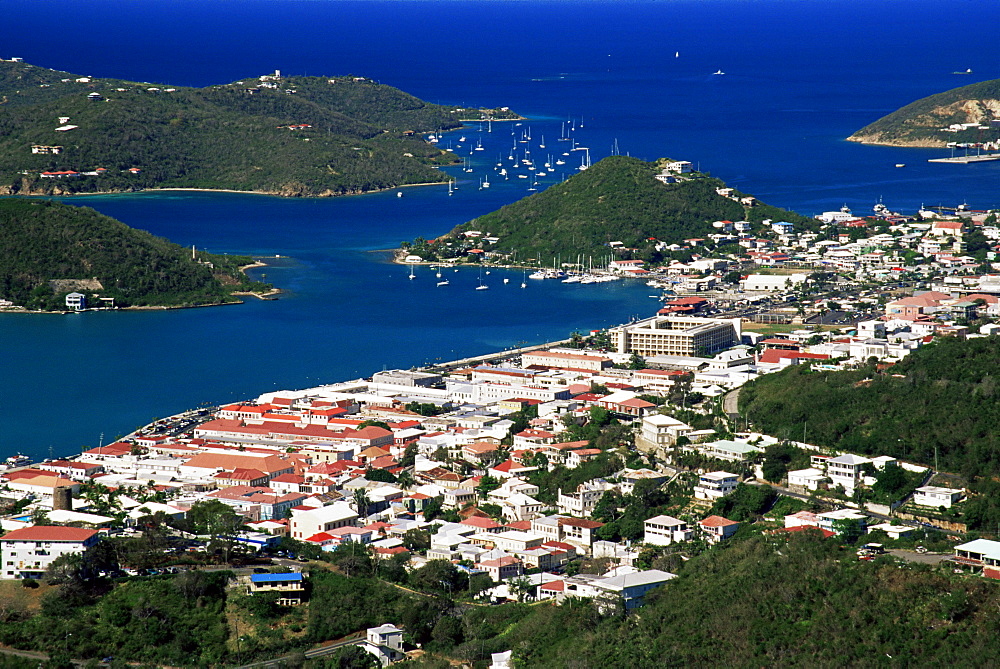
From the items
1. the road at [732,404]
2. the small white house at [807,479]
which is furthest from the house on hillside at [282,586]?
the road at [732,404]

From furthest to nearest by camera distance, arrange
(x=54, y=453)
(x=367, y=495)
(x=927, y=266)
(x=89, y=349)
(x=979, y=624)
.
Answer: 1. (x=927, y=266)
2. (x=89, y=349)
3. (x=54, y=453)
4. (x=367, y=495)
5. (x=979, y=624)

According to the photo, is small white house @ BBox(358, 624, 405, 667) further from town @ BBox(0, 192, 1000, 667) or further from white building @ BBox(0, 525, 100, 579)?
white building @ BBox(0, 525, 100, 579)

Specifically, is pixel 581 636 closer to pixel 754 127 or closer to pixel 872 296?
pixel 872 296

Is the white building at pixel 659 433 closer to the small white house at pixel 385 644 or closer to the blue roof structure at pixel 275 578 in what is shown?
the blue roof structure at pixel 275 578

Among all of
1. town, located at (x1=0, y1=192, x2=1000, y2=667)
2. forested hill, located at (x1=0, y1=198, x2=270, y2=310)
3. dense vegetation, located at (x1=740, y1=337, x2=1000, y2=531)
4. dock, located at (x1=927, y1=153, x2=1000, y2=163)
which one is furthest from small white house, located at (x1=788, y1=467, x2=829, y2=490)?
dock, located at (x1=927, y1=153, x2=1000, y2=163)

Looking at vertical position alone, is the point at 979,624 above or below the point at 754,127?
below

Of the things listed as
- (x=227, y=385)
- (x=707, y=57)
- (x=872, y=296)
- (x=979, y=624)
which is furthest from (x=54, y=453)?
(x=707, y=57)
